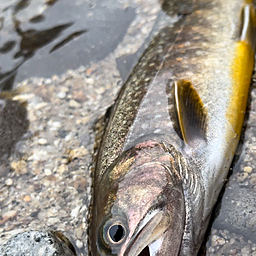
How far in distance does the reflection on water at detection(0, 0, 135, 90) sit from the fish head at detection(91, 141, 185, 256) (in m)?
2.21

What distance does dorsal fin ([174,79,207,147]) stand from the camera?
287cm

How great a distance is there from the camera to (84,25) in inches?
189

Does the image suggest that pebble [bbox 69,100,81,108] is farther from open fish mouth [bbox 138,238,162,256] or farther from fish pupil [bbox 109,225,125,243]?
open fish mouth [bbox 138,238,162,256]

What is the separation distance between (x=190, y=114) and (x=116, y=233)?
4.16 feet

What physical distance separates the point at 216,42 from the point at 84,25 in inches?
78.1

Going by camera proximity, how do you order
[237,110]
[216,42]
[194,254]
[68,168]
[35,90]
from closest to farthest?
1. [194,254]
2. [237,110]
3. [68,168]
4. [216,42]
5. [35,90]

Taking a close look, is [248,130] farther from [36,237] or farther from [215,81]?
[36,237]

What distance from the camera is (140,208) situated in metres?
2.32

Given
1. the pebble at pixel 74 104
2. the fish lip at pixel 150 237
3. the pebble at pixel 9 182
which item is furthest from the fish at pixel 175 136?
the pebble at pixel 9 182

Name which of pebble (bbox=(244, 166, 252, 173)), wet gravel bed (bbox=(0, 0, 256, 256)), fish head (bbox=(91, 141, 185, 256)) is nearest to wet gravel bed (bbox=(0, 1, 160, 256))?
wet gravel bed (bbox=(0, 0, 256, 256))

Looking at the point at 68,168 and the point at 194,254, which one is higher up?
the point at 68,168

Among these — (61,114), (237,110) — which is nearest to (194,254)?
(237,110)

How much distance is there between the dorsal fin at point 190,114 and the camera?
2873 mm

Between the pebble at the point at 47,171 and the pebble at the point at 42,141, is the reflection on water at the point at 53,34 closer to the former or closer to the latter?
the pebble at the point at 42,141
